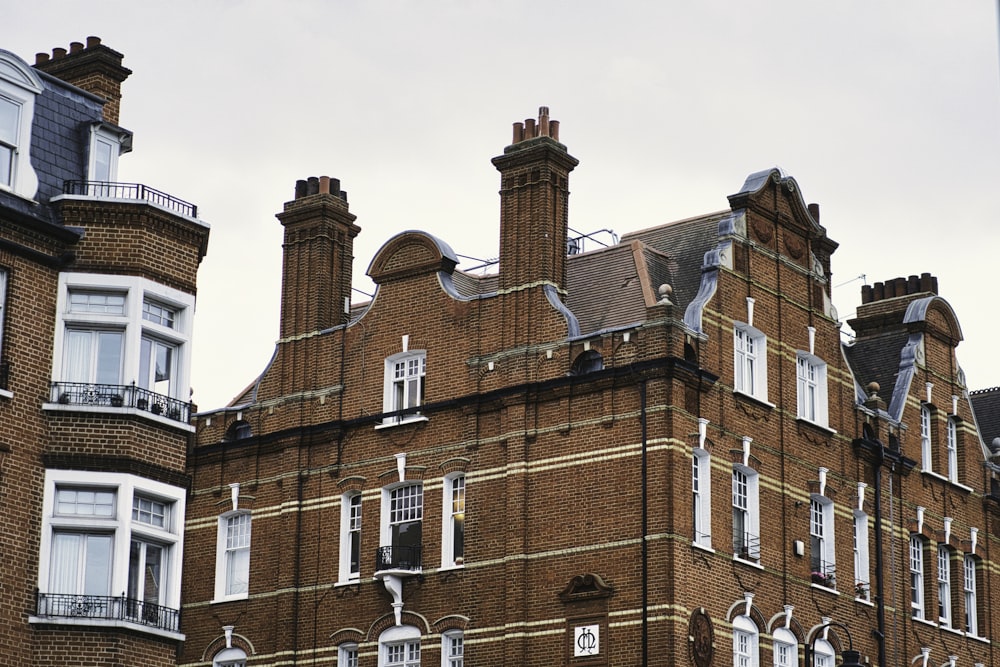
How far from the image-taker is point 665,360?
1721 inches

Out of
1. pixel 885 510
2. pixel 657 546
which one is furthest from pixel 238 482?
pixel 885 510

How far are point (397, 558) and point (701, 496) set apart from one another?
24.6 ft

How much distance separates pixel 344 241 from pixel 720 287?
10539 millimetres

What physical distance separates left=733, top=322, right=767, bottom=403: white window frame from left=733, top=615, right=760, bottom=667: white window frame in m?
5.33

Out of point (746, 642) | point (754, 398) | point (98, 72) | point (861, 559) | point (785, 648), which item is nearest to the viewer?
point (98, 72)

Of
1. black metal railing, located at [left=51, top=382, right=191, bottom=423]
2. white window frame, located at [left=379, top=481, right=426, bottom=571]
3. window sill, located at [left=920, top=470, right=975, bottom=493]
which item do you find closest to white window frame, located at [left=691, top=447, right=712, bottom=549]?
white window frame, located at [left=379, top=481, right=426, bottom=571]

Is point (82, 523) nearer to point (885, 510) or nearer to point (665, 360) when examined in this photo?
point (665, 360)

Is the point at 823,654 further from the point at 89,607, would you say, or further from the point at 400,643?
the point at 89,607

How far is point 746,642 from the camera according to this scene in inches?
1770

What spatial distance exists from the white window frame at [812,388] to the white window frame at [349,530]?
11.0m

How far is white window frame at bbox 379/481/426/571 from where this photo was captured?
155 ft

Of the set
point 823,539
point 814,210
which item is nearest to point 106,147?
point 823,539

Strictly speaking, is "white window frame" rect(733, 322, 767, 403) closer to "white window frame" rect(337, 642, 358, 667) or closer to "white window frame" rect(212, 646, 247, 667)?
"white window frame" rect(337, 642, 358, 667)

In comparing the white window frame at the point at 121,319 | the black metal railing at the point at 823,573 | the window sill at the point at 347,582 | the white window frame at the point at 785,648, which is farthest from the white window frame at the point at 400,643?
the white window frame at the point at 121,319
